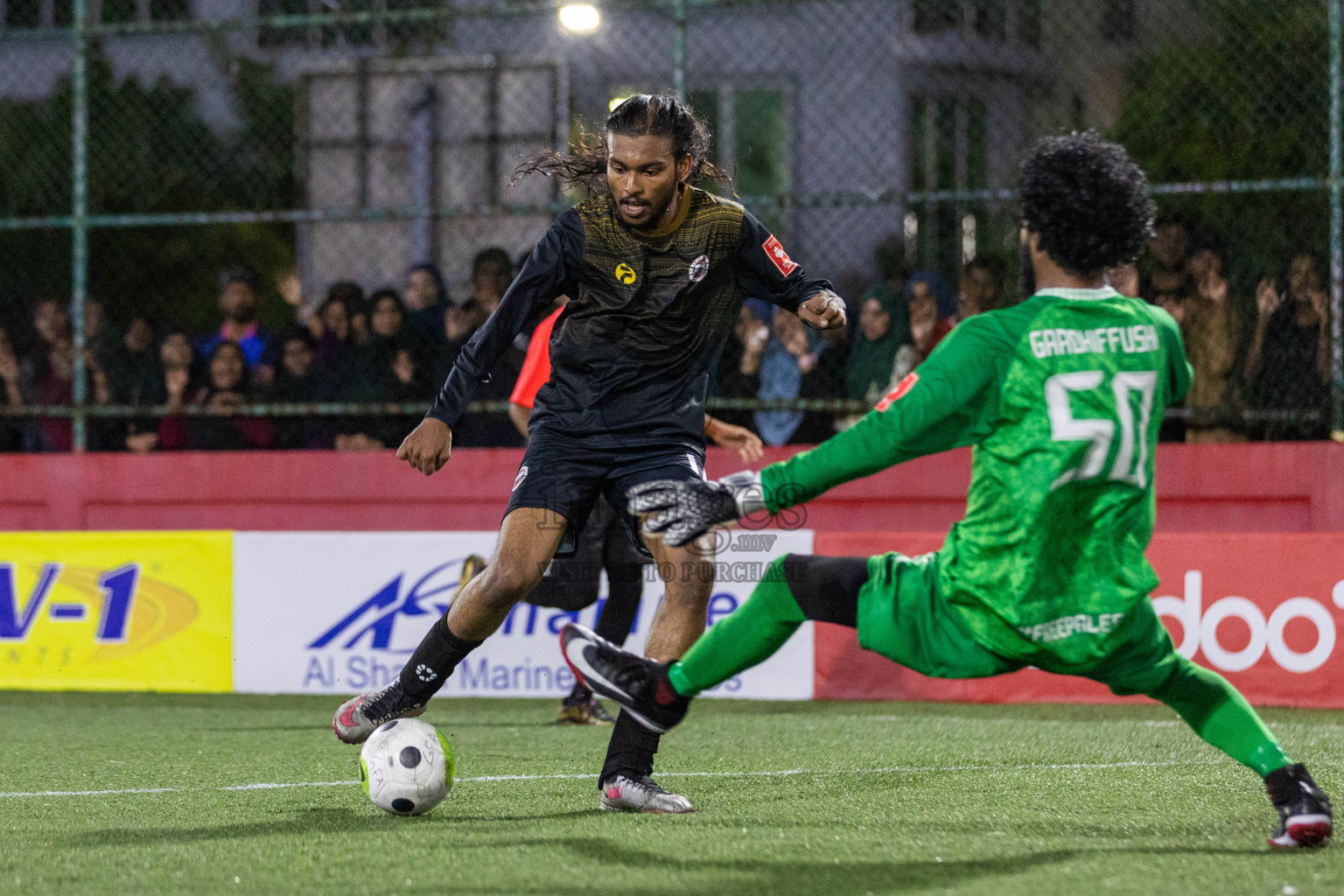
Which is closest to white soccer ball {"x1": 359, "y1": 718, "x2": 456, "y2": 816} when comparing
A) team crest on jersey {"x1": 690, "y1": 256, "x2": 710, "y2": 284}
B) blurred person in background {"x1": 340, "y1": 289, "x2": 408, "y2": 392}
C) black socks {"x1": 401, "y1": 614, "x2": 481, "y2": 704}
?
black socks {"x1": 401, "y1": 614, "x2": 481, "y2": 704}

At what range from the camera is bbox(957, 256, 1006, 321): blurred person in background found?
812cm

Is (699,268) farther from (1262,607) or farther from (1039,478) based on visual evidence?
(1262,607)

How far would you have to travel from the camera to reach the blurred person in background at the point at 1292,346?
25.7 feet

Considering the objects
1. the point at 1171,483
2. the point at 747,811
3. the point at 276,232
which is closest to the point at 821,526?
the point at 1171,483

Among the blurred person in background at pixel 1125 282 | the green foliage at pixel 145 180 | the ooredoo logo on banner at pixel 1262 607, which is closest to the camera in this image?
the ooredoo logo on banner at pixel 1262 607

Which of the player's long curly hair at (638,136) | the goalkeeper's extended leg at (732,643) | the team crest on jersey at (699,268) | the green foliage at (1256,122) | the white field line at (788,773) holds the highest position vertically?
the green foliage at (1256,122)

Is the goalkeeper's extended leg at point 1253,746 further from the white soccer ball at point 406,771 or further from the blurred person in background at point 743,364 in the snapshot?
the blurred person in background at point 743,364

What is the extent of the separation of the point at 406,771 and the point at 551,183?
25.0 ft

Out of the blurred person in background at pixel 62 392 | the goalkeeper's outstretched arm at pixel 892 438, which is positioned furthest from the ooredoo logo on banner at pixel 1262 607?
the blurred person in background at pixel 62 392

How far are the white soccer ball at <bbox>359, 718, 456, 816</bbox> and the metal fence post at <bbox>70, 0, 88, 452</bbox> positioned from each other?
5.57 meters

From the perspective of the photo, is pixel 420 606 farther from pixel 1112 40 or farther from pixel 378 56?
pixel 1112 40

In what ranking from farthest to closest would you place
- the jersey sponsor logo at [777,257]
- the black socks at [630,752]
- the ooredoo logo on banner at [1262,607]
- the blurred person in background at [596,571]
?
1. the ooredoo logo on banner at [1262,607]
2. the blurred person in background at [596,571]
3. the jersey sponsor logo at [777,257]
4. the black socks at [630,752]

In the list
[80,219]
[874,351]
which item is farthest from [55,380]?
[874,351]

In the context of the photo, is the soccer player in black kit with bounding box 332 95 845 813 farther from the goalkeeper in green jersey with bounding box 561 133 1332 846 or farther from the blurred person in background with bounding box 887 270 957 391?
the blurred person in background with bounding box 887 270 957 391
